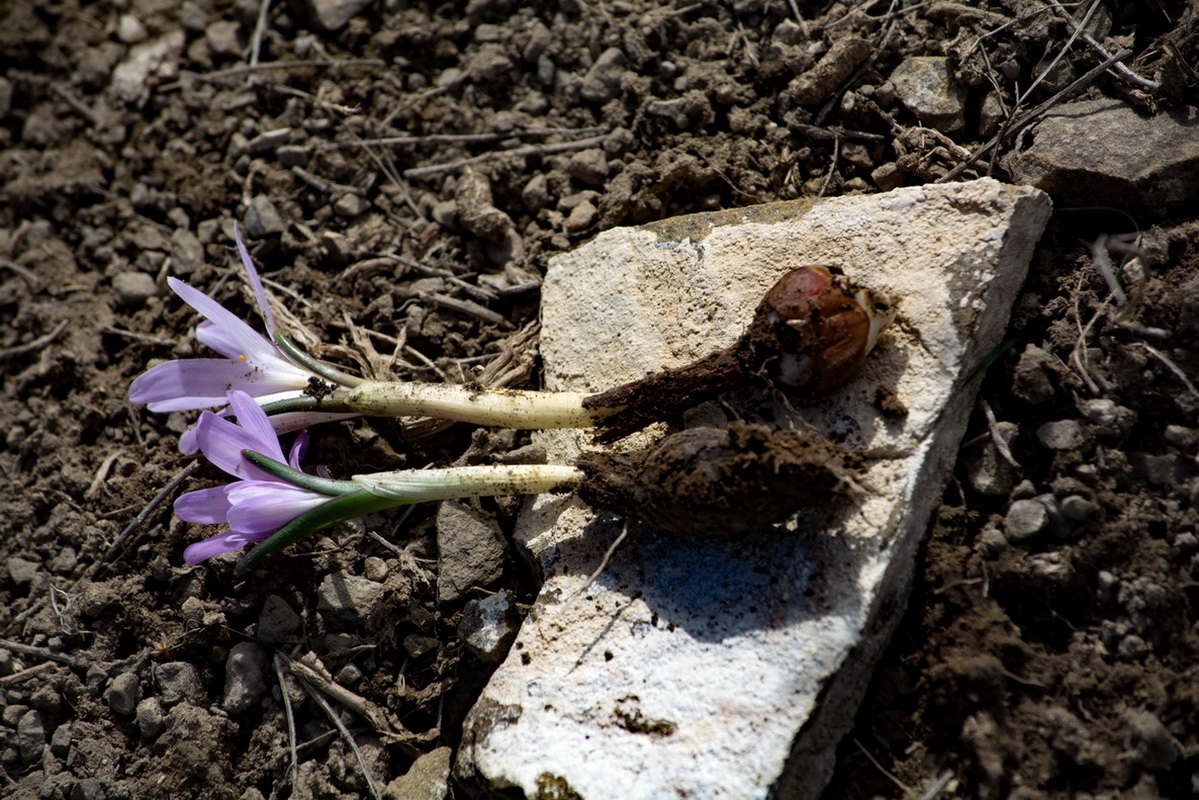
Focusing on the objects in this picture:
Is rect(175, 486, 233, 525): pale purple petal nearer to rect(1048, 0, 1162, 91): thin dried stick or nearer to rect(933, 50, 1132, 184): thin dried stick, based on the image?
rect(933, 50, 1132, 184): thin dried stick

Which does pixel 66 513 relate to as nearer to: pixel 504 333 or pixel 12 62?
pixel 504 333

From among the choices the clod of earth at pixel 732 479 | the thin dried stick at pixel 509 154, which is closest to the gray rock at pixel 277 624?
the clod of earth at pixel 732 479

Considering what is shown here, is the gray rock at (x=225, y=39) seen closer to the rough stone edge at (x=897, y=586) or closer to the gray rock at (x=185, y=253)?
the gray rock at (x=185, y=253)

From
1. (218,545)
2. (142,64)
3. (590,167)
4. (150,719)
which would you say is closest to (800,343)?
(590,167)

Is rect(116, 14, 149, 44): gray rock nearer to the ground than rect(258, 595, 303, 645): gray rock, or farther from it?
farther from it

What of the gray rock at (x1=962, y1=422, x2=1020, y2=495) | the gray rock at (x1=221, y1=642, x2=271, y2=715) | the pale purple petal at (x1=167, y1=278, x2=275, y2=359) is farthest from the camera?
the pale purple petal at (x1=167, y1=278, x2=275, y2=359)

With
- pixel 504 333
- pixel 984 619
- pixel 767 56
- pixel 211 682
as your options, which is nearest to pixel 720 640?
pixel 984 619

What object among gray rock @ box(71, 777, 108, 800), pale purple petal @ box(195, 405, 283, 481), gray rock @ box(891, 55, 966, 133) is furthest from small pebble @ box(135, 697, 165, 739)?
gray rock @ box(891, 55, 966, 133)

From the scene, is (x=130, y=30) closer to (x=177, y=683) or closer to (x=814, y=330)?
(x=177, y=683)
